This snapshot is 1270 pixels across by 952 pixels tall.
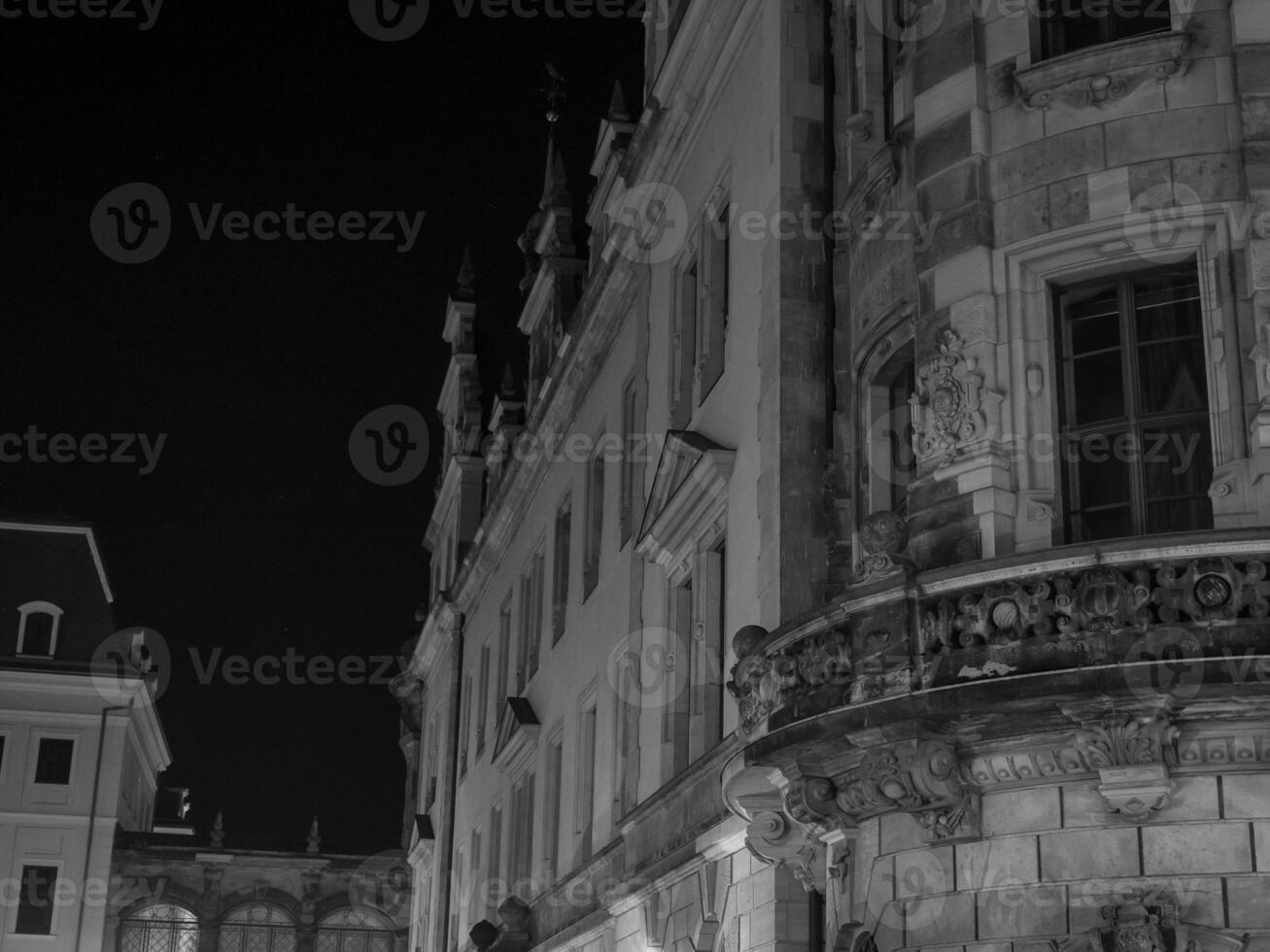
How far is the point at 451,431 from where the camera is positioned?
174 feet

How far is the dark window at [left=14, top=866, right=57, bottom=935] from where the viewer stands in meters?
63.6

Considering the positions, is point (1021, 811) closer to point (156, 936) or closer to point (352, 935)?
point (352, 935)

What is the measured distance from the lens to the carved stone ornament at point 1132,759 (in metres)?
13.2

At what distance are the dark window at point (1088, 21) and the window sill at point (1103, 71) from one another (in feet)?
0.92

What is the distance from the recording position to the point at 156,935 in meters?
62.6

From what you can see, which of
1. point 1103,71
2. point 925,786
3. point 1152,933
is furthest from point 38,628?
point 1152,933

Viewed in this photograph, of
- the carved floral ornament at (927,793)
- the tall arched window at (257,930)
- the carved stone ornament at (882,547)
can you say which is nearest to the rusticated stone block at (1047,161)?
the carved stone ornament at (882,547)

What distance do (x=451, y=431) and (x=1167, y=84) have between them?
3861cm

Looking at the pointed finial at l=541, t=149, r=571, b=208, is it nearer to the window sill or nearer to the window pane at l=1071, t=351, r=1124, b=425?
the window sill

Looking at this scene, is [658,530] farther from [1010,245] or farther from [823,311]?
[1010,245]

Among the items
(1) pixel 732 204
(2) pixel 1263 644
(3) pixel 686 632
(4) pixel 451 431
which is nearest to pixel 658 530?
(3) pixel 686 632

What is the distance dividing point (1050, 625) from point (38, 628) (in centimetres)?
5986

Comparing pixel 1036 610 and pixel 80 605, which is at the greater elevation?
pixel 80 605

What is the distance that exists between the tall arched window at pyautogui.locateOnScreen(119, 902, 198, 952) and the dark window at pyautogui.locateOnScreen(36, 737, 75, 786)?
5.48 m
